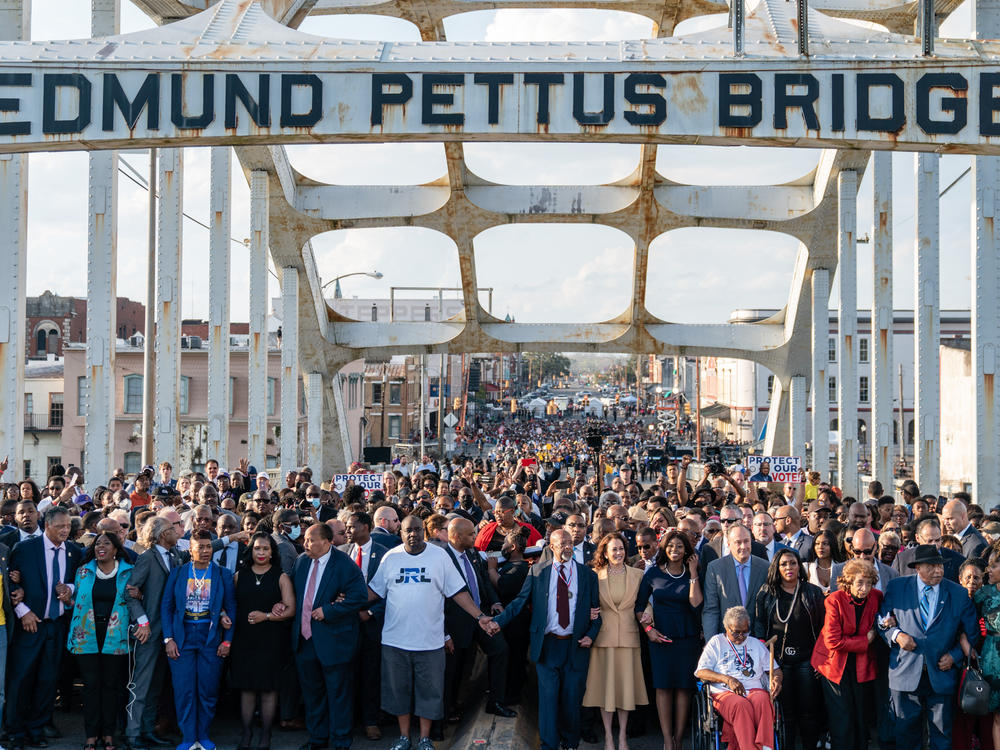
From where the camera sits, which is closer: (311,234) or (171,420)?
(171,420)

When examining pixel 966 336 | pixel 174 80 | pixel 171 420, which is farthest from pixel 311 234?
pixel 966 336

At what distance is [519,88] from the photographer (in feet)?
35.0

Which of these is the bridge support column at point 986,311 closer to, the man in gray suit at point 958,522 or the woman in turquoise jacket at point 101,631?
the man in gray suit at point 958,522

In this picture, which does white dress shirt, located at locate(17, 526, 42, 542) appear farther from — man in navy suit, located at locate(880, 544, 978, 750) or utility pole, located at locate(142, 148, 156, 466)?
utility pole, located at locate(142, 148, 156, 466)

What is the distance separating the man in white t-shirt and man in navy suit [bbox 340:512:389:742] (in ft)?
1.21

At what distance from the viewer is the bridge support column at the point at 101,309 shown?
15.8 meters

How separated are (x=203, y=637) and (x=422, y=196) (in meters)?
21.4

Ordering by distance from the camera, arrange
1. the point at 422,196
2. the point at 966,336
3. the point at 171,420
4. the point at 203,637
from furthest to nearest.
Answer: the point at 966,336
the point at 422,196
the point at 171,420
the point at 203,637

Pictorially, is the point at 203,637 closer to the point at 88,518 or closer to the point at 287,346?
the point at 88,518

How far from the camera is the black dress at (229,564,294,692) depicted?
728cm

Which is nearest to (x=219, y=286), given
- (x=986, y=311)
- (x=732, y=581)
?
(x=986, y=311)

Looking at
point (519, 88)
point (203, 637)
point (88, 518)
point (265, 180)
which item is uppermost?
point (265, 180)

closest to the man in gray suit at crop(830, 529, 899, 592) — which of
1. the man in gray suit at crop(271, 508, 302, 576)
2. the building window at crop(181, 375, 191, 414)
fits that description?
the man in gray suit at crop(271, 508, 302, 576)

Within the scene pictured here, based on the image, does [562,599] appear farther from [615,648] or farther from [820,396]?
[820,396]
